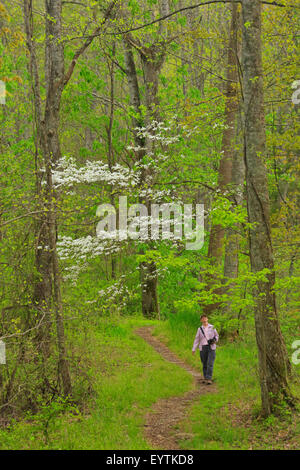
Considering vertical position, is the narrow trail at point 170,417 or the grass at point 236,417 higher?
the grass at point 236,417

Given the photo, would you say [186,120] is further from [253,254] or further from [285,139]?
[253,254]

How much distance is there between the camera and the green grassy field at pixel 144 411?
6.49m

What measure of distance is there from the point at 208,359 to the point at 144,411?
88.0 inches

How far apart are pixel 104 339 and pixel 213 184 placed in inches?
264

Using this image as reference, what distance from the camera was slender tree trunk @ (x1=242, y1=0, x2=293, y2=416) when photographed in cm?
695

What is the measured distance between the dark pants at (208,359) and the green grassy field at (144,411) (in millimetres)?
324

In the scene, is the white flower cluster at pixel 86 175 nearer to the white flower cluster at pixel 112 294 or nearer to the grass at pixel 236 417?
the white flower cluster at pixel 112 294

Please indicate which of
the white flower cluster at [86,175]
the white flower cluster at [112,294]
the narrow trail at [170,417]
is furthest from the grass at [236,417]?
the white flower cluster at [86,175]

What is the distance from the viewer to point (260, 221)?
7152 millimetres

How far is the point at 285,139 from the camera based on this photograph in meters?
9.52

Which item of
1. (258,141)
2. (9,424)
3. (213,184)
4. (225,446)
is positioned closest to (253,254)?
(258,141)

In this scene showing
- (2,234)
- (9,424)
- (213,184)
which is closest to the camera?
(9,424)

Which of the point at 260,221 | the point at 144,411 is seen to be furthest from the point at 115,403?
the point at 260,221

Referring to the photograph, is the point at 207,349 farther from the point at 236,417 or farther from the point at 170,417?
the point at 236,417
